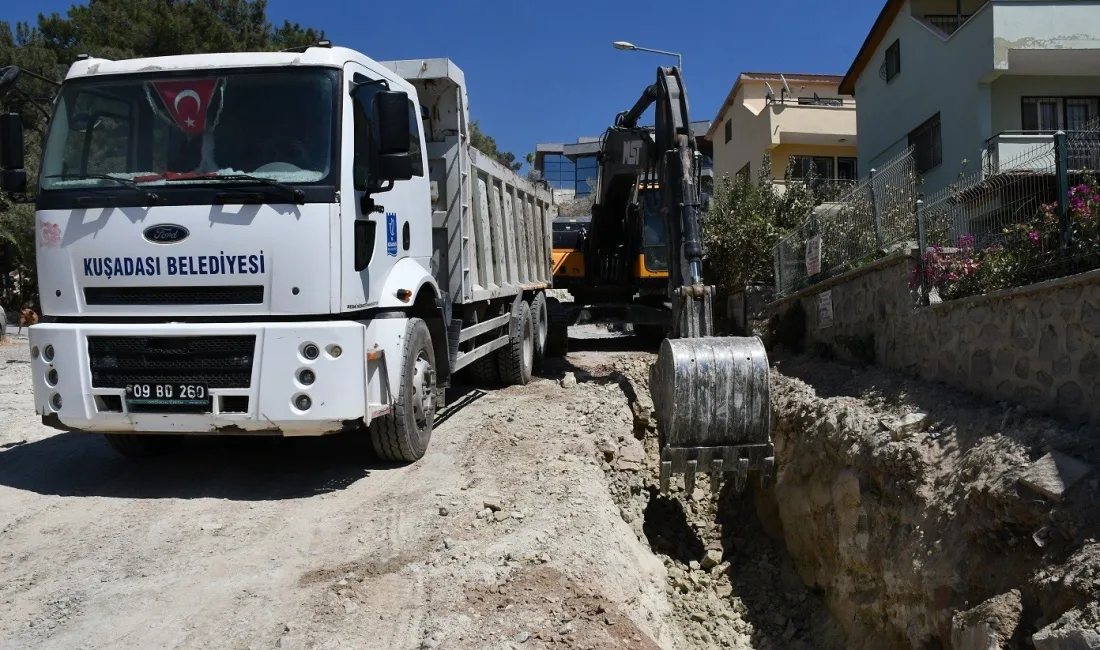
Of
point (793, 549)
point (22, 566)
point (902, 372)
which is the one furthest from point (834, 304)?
point (22, 566)

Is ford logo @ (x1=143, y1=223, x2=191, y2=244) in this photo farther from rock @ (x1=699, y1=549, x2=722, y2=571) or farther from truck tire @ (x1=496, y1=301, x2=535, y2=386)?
truck tire @ (x1=496, y1=301, x2=535, y2=386)

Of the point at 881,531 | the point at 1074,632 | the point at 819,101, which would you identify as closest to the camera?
the point at 1074,632

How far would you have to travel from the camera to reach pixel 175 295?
5555mm

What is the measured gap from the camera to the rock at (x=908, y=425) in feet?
20.6

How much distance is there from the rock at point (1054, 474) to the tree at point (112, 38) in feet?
76.6

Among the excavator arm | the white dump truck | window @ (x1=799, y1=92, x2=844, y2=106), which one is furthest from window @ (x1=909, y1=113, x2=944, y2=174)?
the white dump truck

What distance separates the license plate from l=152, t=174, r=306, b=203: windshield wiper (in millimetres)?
1351

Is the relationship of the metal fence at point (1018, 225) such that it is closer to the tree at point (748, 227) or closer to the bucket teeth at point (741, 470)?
the bucket teeth at point (741, 470)

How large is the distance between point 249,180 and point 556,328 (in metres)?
7.96

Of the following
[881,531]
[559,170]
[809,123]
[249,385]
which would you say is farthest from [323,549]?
[559,170]

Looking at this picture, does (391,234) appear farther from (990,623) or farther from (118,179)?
(990,623)

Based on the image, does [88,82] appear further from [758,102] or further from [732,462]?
[758,102]

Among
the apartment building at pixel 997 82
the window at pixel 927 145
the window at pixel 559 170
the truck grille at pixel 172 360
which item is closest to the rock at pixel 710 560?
the truck grille at pixel 172 360

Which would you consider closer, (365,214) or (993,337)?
(365,214)
